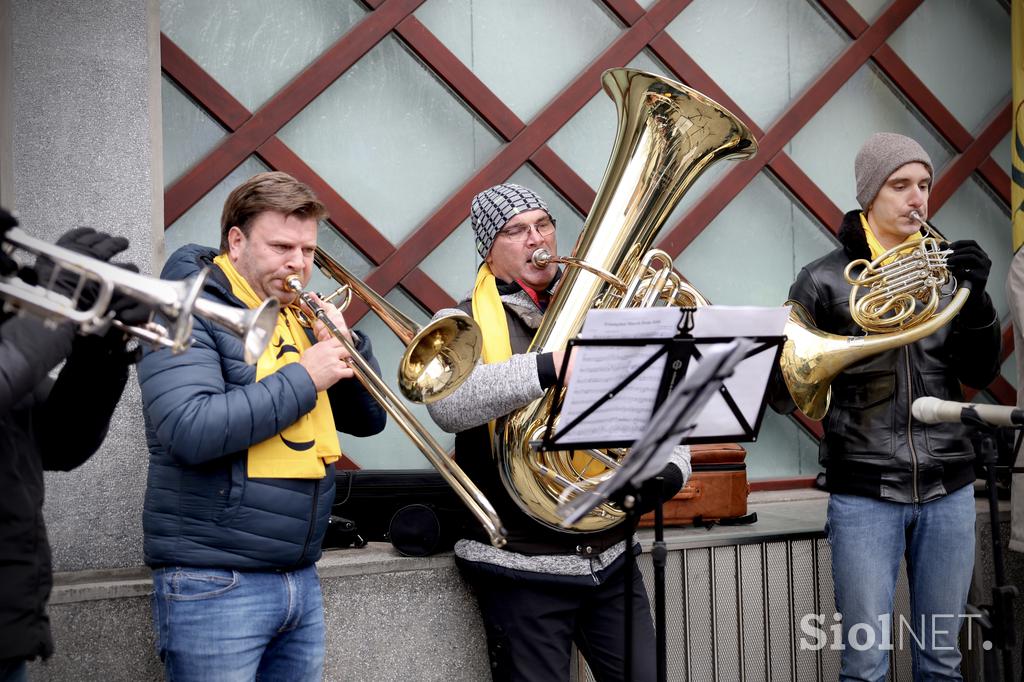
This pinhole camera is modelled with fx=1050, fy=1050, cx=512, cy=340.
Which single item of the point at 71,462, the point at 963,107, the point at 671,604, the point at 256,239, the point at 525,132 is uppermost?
the point at 963,107

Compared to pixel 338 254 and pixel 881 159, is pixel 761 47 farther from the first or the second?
pixel 338 254

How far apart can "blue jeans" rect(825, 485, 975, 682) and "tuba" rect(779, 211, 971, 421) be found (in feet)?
1.30

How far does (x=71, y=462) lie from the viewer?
2.34 metres

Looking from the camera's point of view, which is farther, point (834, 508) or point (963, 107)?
point (963, 107)

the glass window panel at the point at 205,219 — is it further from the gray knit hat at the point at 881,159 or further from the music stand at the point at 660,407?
the gray knit hat at the point at 881,159

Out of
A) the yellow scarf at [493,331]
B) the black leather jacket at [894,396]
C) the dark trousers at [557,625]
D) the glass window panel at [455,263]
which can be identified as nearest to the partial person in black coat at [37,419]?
the yellow scarf at [493,331]

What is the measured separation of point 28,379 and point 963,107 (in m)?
5.27

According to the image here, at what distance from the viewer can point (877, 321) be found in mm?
3496

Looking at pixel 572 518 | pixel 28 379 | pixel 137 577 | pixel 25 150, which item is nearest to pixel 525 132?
pixel 25 150

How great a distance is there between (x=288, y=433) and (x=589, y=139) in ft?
8.91

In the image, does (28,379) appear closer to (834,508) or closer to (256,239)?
(256,239)

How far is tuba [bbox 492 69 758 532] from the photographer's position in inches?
122

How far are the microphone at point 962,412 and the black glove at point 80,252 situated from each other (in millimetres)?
2067

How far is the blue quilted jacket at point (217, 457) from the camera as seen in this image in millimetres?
2564
